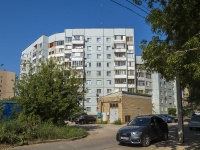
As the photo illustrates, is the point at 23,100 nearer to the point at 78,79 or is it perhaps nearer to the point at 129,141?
the point at 78,79

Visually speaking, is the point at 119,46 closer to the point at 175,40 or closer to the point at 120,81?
the point at 120,81

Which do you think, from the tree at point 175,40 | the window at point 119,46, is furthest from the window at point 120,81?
the tree at point 175,40

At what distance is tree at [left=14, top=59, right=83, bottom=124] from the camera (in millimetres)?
22391

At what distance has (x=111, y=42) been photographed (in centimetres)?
8406

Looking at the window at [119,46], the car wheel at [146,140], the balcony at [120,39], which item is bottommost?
the car wheel at [146,140]

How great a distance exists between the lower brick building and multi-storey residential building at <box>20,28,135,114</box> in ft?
102

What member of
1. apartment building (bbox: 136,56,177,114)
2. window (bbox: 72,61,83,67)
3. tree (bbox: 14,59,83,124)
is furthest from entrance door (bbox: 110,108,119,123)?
apartment building (bbox: 136,56,177,114)

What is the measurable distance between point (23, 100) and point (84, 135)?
221 inches

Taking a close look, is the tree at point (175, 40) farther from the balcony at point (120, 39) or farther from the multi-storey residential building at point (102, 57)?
the balcony at point (120, 39)

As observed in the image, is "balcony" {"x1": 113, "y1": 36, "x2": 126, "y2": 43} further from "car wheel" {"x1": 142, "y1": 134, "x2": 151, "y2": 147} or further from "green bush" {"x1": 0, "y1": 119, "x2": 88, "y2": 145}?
"car wheel" {"x1": 142, "y1": 134, "x2": 151, "y2": 147}

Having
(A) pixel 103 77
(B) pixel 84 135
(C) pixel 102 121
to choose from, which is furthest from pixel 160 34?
(A) pixel 103 77

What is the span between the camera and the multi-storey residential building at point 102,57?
80.8 metres

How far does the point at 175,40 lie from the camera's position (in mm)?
13016

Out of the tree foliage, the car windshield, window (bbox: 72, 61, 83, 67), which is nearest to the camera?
the tree foliage
